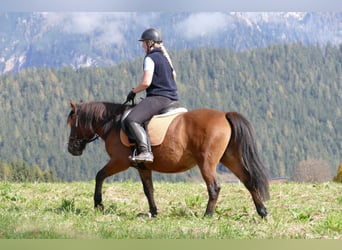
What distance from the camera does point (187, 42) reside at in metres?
130

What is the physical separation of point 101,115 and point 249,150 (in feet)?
7.53

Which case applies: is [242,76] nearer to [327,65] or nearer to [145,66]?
[327,65]

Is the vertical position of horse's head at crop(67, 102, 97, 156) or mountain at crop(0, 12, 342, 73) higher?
mountain at crop(0, 12, 342, 73)

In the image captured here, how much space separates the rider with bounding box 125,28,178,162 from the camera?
27.7 ft

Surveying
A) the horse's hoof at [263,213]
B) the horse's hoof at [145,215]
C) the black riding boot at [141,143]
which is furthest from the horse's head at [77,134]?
the horse's hoof at [263,213]

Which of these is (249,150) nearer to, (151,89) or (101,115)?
(151,89)

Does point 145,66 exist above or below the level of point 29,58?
below

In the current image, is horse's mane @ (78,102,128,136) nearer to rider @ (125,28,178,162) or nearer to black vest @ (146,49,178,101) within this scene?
rider @ (125,28,178,162)

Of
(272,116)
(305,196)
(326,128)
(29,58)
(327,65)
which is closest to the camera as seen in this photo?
(305,196)

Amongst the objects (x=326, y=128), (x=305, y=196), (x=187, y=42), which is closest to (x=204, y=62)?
(x=187, y=42)

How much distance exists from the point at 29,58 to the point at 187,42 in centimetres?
4087

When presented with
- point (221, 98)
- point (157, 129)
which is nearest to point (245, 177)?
point (157, 129)

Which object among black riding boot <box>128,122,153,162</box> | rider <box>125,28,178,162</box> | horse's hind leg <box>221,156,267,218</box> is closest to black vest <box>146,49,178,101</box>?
rider <box>125,28,178,162</box>

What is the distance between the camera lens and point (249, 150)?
8367 millimetres
